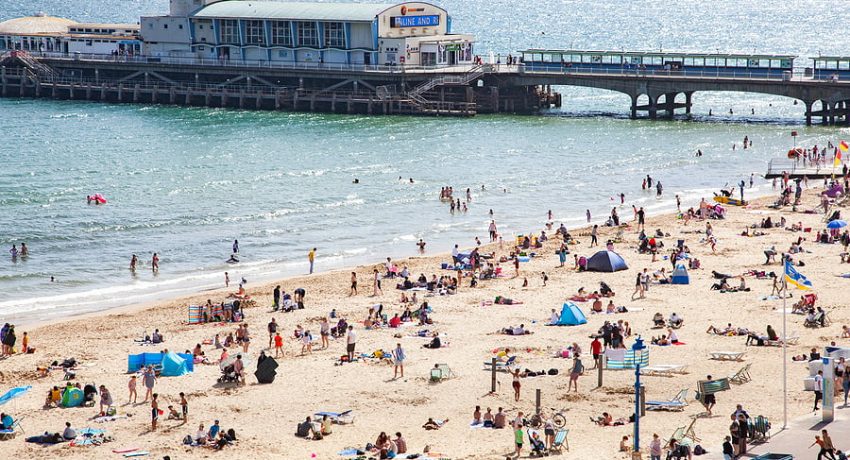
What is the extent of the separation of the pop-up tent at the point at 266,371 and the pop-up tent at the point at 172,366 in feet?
7.26

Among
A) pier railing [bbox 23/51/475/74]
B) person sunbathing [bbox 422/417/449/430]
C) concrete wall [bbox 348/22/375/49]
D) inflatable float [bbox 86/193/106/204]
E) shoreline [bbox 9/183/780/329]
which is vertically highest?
concrete wall [bbox 348/22/375/49]

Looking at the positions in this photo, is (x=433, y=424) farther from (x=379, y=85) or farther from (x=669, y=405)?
(x=379, y=85)

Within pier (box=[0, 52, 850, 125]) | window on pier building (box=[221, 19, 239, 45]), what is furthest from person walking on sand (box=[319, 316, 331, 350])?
window on pier building (box=[221, 19, 239, 45])

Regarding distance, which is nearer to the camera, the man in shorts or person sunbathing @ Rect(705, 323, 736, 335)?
the man in shorts

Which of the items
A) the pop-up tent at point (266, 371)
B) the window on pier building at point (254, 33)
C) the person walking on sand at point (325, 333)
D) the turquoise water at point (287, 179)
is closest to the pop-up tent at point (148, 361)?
the pop-up tent at point (266, 371)

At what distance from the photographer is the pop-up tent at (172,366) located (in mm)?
33469

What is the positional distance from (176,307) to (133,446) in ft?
46.7

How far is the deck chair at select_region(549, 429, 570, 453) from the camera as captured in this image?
2686cm

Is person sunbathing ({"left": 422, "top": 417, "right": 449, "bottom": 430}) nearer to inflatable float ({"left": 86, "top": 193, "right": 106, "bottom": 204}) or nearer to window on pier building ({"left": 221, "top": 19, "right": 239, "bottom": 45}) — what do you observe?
inflatable float ({"left": 86, "top": 193, "right": 106, "bottom": 204})

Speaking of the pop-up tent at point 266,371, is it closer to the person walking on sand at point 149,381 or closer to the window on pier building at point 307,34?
the person walking on sand at point 149,381

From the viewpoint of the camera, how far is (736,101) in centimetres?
10838

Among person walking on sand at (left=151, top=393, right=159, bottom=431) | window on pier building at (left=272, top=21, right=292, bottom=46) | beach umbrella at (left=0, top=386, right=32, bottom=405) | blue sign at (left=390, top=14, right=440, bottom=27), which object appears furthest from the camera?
window on pier building at (left=272, top=21, right=292, bottom=46)

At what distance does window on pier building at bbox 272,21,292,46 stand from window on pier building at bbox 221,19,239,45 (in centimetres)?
293

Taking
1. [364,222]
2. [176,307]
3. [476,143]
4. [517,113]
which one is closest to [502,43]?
[517,113]
